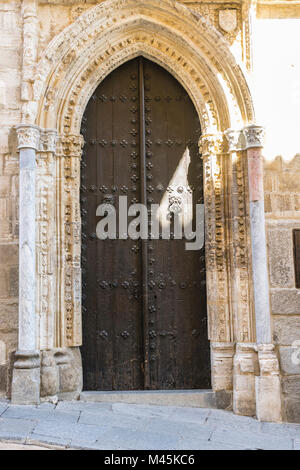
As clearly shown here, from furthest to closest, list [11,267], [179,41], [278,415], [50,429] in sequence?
[179,41], [11,267], [278,415], [50,429]

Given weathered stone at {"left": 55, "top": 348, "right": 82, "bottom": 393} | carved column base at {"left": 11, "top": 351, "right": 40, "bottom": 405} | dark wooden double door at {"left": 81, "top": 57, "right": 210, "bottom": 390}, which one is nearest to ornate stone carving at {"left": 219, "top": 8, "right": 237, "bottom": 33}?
dark wooden double door at {"left": 81, "top": 57, "right": 210, "bottom": 390}

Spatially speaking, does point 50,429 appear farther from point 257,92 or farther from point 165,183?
point 257,92

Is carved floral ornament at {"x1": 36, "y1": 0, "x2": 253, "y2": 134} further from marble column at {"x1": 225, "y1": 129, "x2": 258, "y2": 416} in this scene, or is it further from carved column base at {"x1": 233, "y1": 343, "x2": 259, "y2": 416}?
carved column base at {"x1": 233, "y1": 343, "x2": 259, "y2": 416}

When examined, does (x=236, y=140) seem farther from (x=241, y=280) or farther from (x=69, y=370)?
(x=69, y=370)

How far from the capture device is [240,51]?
4977 mm

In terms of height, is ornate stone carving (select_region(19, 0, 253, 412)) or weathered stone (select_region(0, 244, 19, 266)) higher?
ornate stone carving (select_region(19, 0, 253, 412))

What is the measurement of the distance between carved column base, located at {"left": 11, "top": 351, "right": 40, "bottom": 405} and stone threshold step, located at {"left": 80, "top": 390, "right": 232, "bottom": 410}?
49 cm

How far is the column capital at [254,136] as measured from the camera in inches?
188

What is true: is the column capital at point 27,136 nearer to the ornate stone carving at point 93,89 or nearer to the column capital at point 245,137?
the ornate stone carving at point 93,89

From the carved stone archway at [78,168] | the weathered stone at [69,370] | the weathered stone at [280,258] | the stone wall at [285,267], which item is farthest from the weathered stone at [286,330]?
the weathered stone at [69,370]

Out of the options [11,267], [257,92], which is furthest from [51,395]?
[257,92]

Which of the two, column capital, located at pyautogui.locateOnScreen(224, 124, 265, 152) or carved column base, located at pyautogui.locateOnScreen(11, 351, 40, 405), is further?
column capital, located at pyautogui.locateOnScreen(224, 124, 265, 152)

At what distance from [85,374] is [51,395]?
463 mm

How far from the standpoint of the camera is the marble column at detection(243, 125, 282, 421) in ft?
14.4
